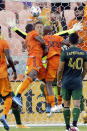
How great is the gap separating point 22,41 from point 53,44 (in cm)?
153

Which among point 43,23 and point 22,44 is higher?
point 43,23

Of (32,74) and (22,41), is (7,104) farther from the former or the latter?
(22,41)

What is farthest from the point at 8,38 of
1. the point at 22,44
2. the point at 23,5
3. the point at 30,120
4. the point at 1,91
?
the point at 1,91

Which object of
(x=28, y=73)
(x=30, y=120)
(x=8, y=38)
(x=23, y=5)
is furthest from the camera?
(x=23, y=5)

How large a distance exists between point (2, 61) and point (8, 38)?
217 cm

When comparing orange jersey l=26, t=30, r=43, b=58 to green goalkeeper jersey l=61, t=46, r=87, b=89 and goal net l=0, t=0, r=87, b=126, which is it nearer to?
goal net l=0, t=0, r=87, b=126

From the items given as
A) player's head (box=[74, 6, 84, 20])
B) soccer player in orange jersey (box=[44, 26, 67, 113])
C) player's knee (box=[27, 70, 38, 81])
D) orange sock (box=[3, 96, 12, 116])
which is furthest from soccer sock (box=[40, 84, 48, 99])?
player's head (box=[74, 6, 84, 20])

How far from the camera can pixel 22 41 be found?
908cm

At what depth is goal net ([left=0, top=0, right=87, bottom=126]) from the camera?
8.27m

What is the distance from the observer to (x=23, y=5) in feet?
31.1

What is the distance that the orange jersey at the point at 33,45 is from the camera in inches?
286

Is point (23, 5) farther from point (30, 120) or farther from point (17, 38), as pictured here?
point (30, 120)

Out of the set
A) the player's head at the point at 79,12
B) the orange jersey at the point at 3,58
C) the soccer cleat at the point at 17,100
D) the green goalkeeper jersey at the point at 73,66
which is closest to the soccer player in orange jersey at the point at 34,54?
the soccer cleat at the point at 17,100

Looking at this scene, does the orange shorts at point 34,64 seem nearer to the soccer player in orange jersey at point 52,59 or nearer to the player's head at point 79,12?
the soccer player in orange jersey at point 52,59
